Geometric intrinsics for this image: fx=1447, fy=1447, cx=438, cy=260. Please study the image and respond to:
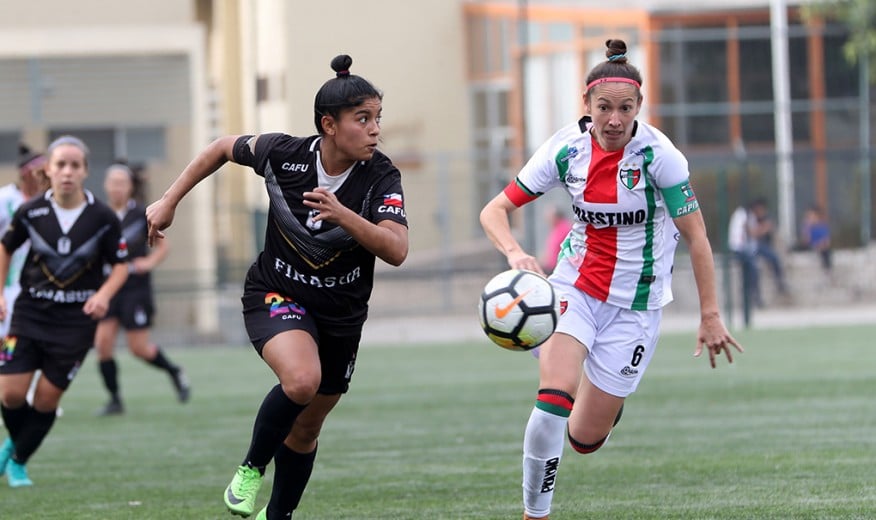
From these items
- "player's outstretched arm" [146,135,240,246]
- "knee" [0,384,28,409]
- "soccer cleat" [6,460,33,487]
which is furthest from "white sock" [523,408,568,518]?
"soccer cleat" [6,460,33,487]

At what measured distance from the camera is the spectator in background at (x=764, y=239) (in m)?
23.0

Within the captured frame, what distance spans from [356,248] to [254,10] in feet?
94.7

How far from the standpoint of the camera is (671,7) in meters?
29.8

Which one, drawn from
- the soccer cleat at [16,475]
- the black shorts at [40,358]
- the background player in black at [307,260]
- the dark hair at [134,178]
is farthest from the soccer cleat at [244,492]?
the dark hair at [134,178]

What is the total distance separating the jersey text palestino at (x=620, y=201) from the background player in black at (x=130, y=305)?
6.76 meters

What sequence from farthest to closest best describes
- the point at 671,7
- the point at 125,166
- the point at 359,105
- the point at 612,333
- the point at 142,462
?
the point at 671,7 < the point at 125,166 < the point at 142,462 < the point at 612,333 < the point at 359,105

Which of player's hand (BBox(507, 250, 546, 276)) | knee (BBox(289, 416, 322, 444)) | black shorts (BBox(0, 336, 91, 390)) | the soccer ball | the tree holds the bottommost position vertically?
knee (BBox(289, 416, 322, 444))

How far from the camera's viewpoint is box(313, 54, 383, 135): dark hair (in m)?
5.93

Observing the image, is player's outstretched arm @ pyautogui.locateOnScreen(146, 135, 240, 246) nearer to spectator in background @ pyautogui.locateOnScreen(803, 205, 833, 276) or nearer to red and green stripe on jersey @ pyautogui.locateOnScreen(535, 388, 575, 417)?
red and green stripe on jersey @ pyautogui.locateOnScreen(535, 388, 575, 417)

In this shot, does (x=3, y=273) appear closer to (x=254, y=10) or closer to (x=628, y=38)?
(x=628, y=38)

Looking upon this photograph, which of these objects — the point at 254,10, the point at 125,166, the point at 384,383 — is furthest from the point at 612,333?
the point at 254,10

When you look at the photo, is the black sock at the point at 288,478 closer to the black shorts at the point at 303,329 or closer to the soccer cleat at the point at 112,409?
the black shorts at the point at 303,329

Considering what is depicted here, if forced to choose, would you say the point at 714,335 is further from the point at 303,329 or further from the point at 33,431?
the point at 33,431

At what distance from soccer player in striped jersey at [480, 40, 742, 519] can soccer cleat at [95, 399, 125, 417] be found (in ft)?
22.5
